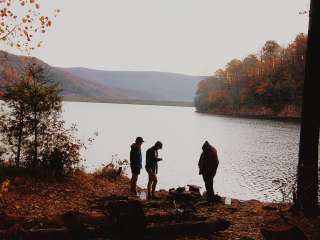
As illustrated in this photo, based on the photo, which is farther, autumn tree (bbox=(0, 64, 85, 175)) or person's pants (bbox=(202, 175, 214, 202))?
autumn tree (bbox=(0, 64, 85, 175))

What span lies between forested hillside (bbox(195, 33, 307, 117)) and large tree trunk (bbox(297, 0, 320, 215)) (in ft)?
317

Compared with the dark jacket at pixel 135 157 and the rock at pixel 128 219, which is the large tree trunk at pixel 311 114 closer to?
the rock at pixel 128 219

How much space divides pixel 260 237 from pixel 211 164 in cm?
516

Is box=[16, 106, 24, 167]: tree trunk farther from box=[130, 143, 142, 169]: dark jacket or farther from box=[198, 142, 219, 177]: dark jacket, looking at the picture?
box=[198, 142, 219, 177]: dark jacket

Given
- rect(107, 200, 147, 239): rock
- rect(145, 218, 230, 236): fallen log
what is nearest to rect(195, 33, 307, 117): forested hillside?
rect(145, 218, 230, 236): fallen log

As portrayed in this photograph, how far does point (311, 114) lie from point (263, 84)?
10600 cm

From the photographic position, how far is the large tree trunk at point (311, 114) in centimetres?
1034

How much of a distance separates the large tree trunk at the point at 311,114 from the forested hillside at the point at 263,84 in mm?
96676

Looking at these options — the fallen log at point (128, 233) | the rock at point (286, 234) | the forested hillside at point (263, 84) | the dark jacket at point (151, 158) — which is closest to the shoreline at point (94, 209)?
the fallen log at point (128, 233)

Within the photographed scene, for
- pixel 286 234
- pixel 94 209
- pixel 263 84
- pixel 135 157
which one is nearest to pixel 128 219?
pixel 286 234

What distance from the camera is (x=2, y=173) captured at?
14.3 meters

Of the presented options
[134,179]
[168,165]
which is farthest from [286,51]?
[134,179]

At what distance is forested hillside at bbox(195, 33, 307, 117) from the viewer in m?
106

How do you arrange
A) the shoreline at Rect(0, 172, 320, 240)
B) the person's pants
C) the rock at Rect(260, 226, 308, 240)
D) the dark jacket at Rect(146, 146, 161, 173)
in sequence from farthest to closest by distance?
the dark jacket at Rect(146, 146, 161, 173) < the person's pants < the shoreline at Rect(0, 172, 320, 240) < the rock at Rect(260, 226, 308, 240)
